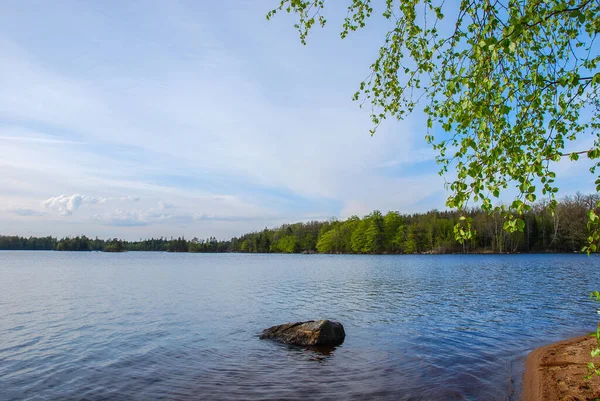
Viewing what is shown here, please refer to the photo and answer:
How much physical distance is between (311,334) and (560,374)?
29.9 ft

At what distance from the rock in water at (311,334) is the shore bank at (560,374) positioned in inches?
291

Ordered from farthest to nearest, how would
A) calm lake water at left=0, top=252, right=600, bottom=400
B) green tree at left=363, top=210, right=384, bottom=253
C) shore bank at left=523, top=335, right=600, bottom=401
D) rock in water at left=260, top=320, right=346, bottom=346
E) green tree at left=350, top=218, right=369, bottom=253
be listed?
green tree at left=350, top=218, right=369, bottom=253
green tree at left=363, top=210, right=384, bottom=253
rock in water at left=260, top=320, right=346, bottom=346
calm lake water at left=0, top=252, right=600, bottom=400
shore bank at left=523, top=335, right=600, bottom=401

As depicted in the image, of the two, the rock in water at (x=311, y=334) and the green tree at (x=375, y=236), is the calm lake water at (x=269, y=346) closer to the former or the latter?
the rock in water at (x=311, y=334)

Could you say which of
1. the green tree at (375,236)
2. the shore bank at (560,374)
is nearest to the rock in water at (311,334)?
the shore bank at (560,374)

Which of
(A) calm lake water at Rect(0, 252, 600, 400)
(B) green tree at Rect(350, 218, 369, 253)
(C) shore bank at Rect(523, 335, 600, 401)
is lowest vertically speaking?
(A) calm lake water at Rect(0, 252, 600, 400)

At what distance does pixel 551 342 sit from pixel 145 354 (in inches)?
684

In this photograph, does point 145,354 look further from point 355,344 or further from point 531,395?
point 531,395

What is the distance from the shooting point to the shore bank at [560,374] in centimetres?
998

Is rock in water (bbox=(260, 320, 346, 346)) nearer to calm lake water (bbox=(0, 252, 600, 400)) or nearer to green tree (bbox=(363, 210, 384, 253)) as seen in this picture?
calm lake water (bbox=(0, 252, 600, 400))

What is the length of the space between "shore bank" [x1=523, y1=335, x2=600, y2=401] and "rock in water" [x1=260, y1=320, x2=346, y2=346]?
739 cm

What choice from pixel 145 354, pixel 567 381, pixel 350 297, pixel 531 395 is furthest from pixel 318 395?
pixel 350 297

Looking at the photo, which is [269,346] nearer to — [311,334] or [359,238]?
[311,334]

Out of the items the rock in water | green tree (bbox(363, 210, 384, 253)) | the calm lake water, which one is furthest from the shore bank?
green tree (bbox(363, 210, 384, 253))

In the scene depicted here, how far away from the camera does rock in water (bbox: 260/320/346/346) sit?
54.5ft
